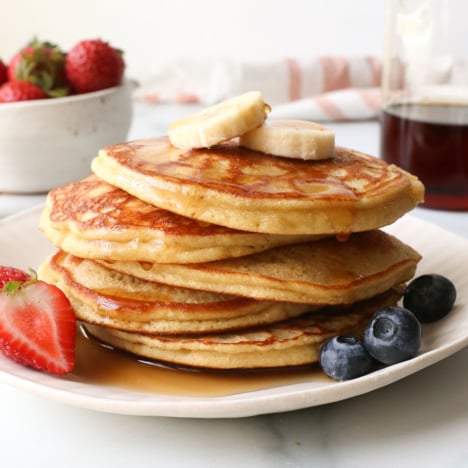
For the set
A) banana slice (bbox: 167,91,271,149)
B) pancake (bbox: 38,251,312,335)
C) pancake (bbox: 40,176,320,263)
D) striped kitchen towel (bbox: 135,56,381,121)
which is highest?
banana slice (bbox: 167,91,271,149)

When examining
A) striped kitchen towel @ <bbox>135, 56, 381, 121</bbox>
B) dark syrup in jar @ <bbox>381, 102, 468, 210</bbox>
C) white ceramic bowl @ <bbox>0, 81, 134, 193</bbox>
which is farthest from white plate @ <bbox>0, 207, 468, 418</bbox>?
striped kitchen towel @ <bbox>135, 56, 381, 121</bbox>

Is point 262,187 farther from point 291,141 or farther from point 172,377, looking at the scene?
point 172,377

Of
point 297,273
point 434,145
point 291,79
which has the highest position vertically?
point 297,273

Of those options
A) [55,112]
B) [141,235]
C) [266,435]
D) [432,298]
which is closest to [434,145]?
[432,298]

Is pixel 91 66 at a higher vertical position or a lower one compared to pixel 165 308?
higher

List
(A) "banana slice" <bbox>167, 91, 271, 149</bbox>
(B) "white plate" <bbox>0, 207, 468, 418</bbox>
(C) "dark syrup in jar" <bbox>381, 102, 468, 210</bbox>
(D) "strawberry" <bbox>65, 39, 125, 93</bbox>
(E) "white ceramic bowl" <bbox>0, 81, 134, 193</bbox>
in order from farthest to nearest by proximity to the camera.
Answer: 1. (D) "strawberry" <bbox>65, 39, 125, 93</bbox>
2. (E) "white ceramic bowl" <bbox>0, 81, 134, 193</bbox>
3. (C) "dark syrup in jar" <bbox>381, 102, 468, 210</bbox>
4. (A) "banana slice" <bbox>167, 91, 271, 149</bbox>
5. (B) "white plate" <bbox>0, 207, 468, 418</bbox>

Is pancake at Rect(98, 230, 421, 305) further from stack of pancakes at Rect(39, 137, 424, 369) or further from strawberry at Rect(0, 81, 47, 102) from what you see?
strawberry at Rect(0, 81, 47, 102)
